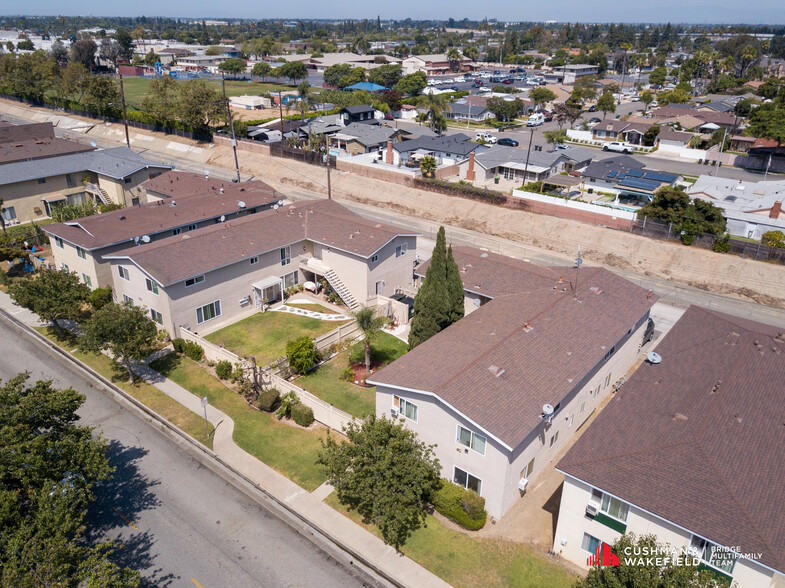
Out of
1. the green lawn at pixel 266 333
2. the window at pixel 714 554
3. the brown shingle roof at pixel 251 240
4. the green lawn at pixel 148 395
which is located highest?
the brown shingle roof at pixel 251 240

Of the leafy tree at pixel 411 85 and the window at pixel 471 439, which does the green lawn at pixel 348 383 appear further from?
the leafy tree at pixel 411 85

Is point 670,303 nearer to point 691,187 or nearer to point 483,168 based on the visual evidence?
point 691,187

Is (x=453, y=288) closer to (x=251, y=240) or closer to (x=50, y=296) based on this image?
(x=251, y=240)

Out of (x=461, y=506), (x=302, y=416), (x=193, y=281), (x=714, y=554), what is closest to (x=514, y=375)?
(x=461, y=506)

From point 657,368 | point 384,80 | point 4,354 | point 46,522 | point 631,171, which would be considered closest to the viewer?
point 46,522

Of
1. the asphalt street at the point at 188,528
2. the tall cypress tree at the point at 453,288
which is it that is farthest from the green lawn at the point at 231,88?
the asphalt street at the point at 188,528

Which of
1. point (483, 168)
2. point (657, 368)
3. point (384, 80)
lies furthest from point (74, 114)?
point (657, 368)
